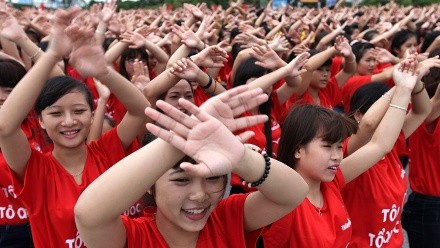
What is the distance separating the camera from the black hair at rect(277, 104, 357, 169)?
2.13 m

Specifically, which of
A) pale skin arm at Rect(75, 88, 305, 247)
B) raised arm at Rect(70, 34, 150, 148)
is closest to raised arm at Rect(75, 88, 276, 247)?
pale skin arm at Rect(75, 88, 305, 247)

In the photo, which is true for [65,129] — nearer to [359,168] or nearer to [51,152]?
[51,152]

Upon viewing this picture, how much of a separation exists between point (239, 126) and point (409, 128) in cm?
180

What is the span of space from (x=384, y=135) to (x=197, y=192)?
1.17m

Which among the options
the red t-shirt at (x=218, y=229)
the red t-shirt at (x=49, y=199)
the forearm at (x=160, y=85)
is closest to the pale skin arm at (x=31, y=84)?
the red t-shirt at (x=49, y=199)

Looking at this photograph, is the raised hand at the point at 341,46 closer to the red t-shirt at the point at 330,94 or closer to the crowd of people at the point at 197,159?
the red t-shirt at the point at 330,94

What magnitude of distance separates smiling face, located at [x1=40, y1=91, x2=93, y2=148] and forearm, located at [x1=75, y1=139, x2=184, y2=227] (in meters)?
0.89

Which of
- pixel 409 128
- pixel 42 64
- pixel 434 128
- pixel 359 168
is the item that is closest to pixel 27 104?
pixel 42 64

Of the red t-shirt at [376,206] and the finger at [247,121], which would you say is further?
the red t-shirt at [376,206]

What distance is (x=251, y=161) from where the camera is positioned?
4.86 ft

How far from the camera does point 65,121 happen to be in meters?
2.25

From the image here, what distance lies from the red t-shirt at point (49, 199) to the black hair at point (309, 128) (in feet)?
2.74

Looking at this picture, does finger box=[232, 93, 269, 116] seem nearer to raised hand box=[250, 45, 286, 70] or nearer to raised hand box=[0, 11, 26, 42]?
raised hand box=[0, 11, 26, 42]

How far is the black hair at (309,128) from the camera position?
213 cm
